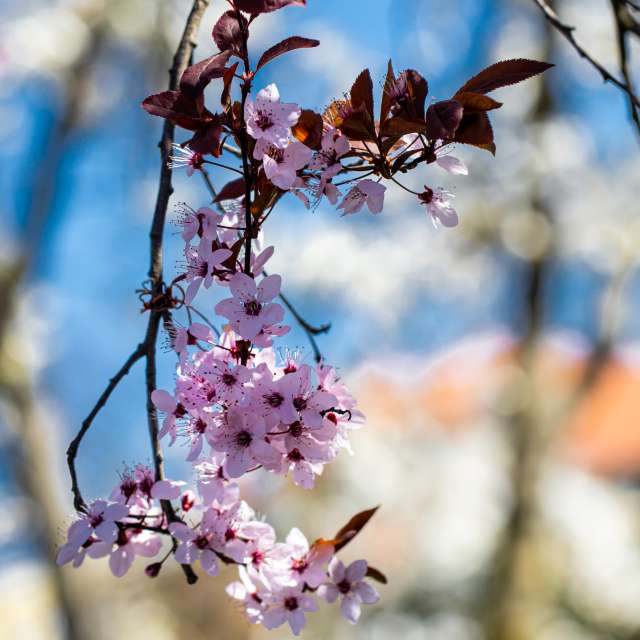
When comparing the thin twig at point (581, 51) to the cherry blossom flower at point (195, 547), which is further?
the thin twig at point (581, 51)

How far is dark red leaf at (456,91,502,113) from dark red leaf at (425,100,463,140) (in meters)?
0.02

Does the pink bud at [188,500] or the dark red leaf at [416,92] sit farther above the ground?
the dark red leaf at [416,92]

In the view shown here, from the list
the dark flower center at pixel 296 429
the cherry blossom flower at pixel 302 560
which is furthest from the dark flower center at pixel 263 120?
the cherry blossom flower at pixel 302 560

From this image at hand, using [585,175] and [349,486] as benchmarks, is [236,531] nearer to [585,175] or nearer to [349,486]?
[585,175]

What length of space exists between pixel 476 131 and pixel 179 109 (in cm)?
21

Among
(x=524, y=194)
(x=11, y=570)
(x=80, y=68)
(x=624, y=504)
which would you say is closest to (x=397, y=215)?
(x=524, y=194)

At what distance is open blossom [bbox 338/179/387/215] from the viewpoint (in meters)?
0.56

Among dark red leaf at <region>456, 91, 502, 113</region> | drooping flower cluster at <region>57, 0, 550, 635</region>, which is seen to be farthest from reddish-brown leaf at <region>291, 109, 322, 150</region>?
dark red leaf at <region>456, 91, 502, 113</region>

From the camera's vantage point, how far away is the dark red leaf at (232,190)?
2.05 feet

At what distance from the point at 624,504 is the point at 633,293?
1.81 m

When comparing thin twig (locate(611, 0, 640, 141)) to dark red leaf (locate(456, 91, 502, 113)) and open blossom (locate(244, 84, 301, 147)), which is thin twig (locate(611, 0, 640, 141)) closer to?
dark red leaf (locate(456, 91, 502, 113))

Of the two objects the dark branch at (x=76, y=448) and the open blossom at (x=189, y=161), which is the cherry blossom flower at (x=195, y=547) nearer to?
the dark branch at (x=76, y=448)

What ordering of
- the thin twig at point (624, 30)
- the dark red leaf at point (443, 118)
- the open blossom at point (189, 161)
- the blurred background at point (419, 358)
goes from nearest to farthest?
the dark red leaf at point (443, 118) → the open blossom at point (189, 161) → the thin twig at point (624, 30) → the blurred background at point (419, 358)

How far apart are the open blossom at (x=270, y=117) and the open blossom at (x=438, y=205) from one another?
5.4 inches
